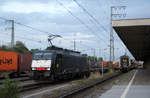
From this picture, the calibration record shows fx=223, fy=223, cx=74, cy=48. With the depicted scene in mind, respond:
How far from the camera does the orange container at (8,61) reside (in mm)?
21844

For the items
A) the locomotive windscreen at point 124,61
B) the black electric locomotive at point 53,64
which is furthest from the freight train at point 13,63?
the locomotive windscreen at point 124,61

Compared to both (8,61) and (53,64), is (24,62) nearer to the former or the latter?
(8,61)

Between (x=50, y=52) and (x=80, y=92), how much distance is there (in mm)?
6286

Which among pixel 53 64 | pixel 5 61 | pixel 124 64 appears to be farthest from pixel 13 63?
pixel 124 64

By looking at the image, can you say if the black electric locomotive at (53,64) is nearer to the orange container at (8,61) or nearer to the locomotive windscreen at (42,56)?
the locomotive windscreen at (42,56)

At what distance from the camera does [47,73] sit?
668 inches

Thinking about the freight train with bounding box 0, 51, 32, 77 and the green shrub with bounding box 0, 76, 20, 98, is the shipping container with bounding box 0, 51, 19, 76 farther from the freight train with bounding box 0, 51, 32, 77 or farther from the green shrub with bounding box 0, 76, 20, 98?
the green shrub with bounding box 0, 76, 20, 98

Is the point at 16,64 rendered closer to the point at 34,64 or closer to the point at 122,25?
the point at 34,64

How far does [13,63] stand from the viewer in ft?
77.9

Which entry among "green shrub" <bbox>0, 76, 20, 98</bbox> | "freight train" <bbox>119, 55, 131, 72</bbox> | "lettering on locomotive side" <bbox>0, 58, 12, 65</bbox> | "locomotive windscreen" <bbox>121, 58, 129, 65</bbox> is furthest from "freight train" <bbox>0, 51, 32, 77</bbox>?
"locomotive windscreen" <bbox>121, 58, 129, 65</bbox>

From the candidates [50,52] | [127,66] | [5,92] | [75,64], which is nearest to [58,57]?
[50,52]

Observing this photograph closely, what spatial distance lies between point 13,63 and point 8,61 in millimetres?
1047

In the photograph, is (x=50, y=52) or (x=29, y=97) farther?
(x=50, y=52)

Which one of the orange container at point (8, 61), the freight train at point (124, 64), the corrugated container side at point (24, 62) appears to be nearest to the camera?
the orange container at point (8, 61)
